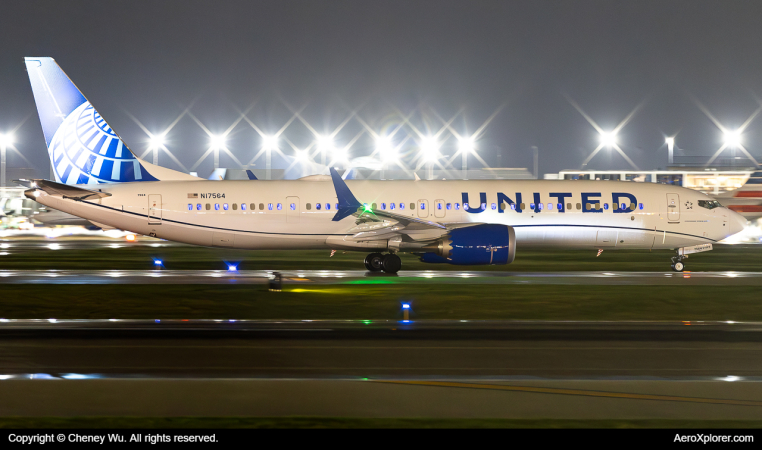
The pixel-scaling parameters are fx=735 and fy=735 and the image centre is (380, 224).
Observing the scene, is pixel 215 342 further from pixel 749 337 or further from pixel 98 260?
pixel 98 260

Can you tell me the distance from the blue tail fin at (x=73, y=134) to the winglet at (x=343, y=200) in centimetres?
975

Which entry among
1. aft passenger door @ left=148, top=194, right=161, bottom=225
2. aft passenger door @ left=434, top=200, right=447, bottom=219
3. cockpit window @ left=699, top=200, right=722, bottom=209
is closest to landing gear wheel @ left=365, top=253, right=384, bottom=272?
aft passenger door @ left=434, top=200, right=447, bottom=219

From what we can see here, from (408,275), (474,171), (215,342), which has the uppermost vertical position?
(474,171)

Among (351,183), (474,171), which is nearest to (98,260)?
(351,183)

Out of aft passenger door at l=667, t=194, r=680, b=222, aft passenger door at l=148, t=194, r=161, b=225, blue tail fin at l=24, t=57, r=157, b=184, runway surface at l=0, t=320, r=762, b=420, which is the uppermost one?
blue tail fin at l=24, t=57, r=157, b=184

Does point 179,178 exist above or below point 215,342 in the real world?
above

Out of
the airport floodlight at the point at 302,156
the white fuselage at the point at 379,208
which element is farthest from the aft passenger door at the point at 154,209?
the airport floodlight at the point at 302,156

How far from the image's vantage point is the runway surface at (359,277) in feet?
90.1

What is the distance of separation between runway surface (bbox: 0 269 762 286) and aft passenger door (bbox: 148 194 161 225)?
2235mm

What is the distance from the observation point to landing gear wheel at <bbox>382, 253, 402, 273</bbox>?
103 feet

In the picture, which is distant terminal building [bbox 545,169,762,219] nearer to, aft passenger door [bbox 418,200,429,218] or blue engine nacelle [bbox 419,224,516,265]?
aft passenger door [bbox 418,200,429,218]

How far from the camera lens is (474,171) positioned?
10981 centimetres
